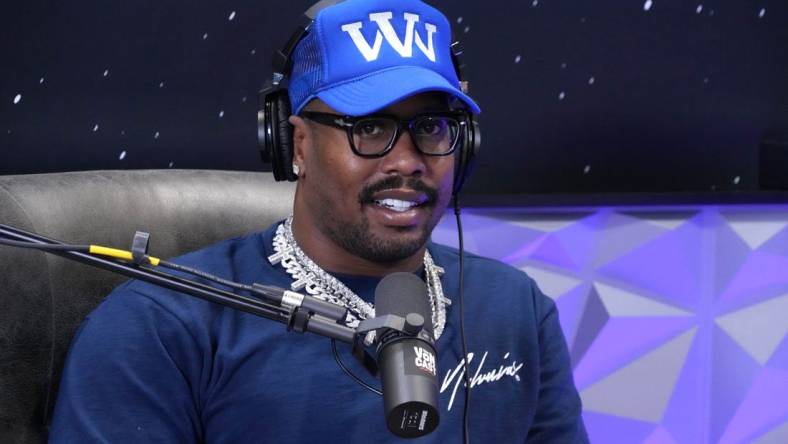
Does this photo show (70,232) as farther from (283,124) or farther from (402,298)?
(402,298)

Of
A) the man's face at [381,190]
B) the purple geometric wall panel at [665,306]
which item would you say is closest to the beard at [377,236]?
the man's face at [381,190]

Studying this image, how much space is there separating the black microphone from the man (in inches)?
14.8

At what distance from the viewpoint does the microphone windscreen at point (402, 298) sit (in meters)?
0.79

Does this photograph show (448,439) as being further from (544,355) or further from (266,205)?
(266,205)

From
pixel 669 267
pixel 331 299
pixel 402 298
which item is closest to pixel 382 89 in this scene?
pixel 331 299

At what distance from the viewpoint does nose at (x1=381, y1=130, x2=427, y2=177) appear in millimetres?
1151

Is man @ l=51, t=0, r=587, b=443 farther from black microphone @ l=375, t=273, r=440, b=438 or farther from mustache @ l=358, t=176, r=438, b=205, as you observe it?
black microphone @ l=375, t=273, r=440, b=438

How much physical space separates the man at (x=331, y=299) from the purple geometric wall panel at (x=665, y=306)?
2.78ft

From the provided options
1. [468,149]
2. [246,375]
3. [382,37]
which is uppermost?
[382,37]

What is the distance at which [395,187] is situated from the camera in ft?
3.80

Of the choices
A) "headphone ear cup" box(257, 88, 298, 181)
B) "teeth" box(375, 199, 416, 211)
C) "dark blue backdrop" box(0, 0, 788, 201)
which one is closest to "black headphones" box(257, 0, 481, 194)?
"headphone ear cup" box(257, 88, 298, 181)

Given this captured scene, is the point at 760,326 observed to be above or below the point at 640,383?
above

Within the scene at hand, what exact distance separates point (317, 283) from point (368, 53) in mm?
288

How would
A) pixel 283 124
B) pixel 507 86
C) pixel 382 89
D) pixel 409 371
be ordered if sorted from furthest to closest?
pixel 507 86 → pixel 283 124 → pixel 382 89 → pixel 409 371
